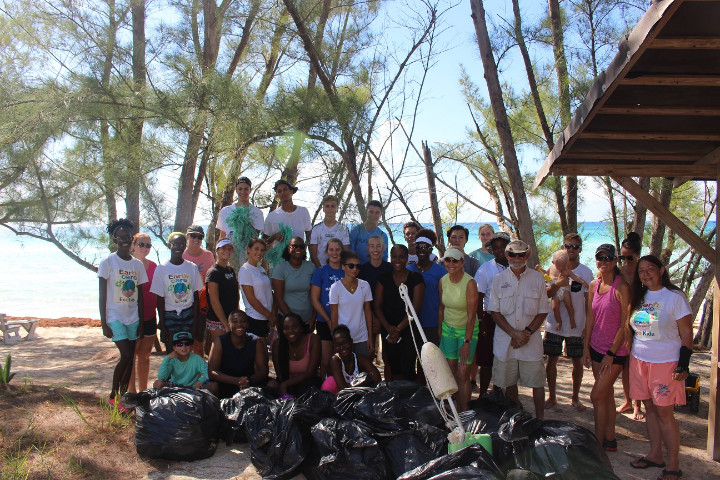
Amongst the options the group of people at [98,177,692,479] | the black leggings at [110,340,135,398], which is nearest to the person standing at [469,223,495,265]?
the group of people at [98,177,692,479]

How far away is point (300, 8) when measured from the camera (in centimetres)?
842

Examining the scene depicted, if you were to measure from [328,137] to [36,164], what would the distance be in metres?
4.58

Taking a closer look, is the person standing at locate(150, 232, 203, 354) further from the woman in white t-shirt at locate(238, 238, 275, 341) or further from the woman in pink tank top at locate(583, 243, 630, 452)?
the woman in pink tank top at locate(583, 243, 630, 452)

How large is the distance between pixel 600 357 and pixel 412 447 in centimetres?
197

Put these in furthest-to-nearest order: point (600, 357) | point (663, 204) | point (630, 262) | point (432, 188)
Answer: point (432, 188), point (663, 204), point (630, 262), point (600, 357)

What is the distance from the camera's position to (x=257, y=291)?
5.61m

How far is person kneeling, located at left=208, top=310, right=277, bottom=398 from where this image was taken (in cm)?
513

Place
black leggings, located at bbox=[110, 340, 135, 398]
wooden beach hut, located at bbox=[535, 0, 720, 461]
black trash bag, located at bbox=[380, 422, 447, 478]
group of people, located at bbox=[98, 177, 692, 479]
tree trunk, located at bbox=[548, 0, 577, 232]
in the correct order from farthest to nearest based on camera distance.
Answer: tree trunk, located at bbox=[548, 0, 577, 232]
black leggings, located at bbox=[110, 340, 135, 398]
group of people, located at bbox=[98, 177, 692, 479]
black trash bag, located at bbox=[380, 422, 447, 478]
wooden beach hut, located at bbox=[535, 0, 720, 461]

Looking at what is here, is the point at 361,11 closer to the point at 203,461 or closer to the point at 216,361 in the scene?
the point at 216,361

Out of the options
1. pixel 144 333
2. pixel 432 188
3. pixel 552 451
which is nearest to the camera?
pixel 552 451

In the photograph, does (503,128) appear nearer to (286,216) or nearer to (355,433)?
(286,216)

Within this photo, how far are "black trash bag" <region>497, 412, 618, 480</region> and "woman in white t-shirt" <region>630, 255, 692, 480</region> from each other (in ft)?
2.12

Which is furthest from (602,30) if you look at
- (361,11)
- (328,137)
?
(328,137)

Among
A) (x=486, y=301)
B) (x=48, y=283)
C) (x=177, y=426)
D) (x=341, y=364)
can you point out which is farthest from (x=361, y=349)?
(x=48, y=283)
